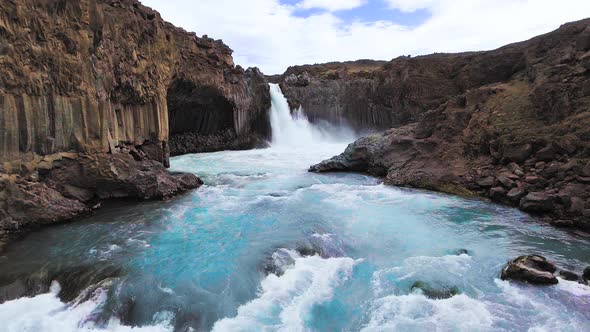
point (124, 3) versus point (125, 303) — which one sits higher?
point (124, 3)

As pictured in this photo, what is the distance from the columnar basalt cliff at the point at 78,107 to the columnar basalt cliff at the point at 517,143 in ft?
31.1

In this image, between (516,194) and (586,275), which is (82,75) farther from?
(516,194)

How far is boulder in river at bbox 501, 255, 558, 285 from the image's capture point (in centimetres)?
820

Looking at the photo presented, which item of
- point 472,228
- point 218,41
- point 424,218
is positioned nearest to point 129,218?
point 424,218

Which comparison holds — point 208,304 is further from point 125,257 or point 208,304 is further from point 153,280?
point 125,257

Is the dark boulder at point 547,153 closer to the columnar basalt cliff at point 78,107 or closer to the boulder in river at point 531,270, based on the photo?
the boulder in river at point 531,270

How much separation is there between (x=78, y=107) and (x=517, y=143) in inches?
613

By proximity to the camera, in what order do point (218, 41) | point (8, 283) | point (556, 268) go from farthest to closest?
point (218, 41) < point (556, 268) < point (8, 283)

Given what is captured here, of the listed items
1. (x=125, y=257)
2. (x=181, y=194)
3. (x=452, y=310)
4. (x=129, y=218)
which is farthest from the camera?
(x=181, y=194)

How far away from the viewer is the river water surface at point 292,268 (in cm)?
717

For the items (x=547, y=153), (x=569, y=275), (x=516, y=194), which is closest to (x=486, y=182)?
(x=516, y=194)

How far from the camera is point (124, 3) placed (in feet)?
60.7

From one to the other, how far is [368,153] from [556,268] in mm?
13037

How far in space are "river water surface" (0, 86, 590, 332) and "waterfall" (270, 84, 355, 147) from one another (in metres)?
22.1
